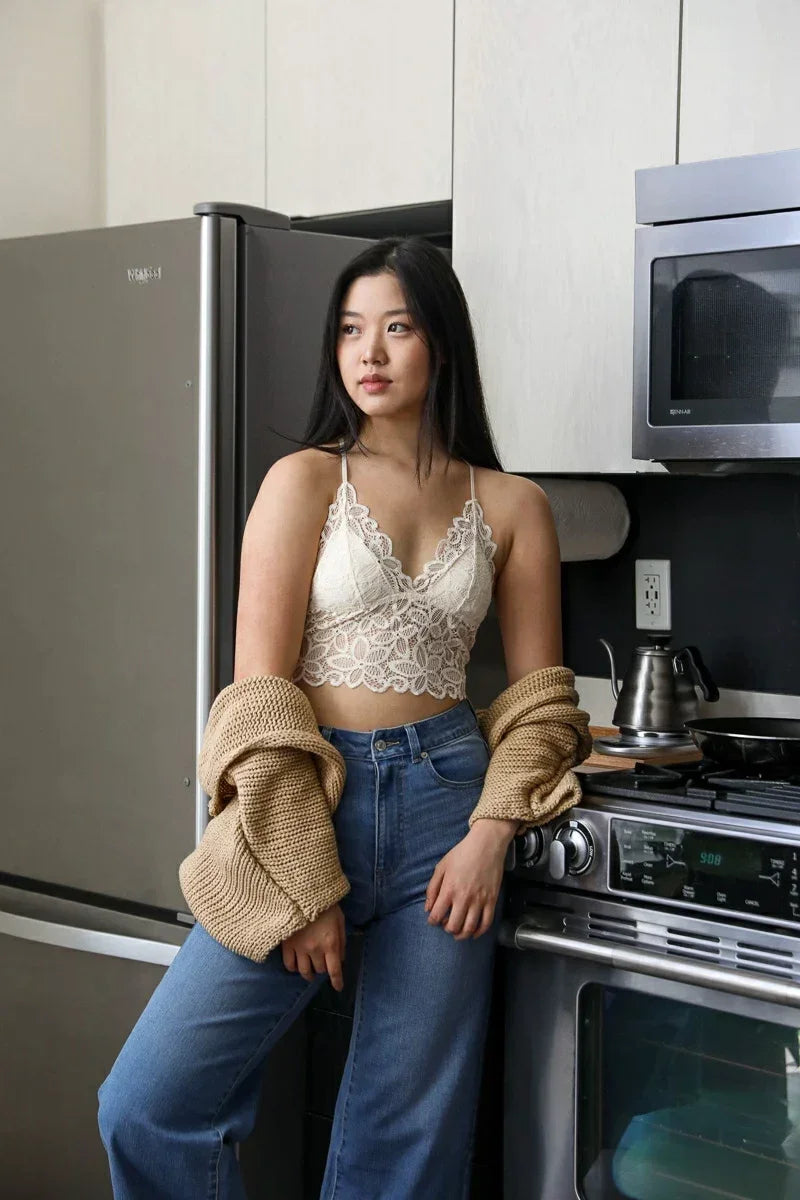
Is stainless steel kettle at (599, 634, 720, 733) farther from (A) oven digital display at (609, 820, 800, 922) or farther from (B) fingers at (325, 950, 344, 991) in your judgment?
(B) fingers at (325, 950, 344, 991)

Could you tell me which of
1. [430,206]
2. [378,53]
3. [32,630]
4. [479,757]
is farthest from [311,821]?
[378,53]

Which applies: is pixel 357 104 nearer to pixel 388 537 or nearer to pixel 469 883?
pixel 388 537

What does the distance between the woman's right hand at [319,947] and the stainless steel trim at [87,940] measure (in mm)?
469

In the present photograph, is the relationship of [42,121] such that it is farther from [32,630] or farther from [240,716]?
[240,716]

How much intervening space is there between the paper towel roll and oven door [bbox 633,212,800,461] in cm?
38

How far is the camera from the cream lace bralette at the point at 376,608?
5.02ft

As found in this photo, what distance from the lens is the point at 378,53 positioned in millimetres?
2156

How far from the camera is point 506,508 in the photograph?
166 centimetres

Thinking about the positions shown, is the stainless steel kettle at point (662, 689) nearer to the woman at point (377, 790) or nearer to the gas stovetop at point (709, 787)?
the gas stovetop at point (709, 787)

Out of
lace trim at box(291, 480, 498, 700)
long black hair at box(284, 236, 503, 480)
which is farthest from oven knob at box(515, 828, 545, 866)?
long black hair at box(284, 236, 503, 480)

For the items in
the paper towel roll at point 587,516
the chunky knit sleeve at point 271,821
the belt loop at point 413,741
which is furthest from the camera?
the paper towel roll at point 587,516

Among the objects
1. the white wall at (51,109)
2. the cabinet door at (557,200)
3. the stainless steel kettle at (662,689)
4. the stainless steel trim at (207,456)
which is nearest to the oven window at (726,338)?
the cabinet door at (557,200)

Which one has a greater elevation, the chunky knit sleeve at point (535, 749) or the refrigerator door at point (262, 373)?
the refrigerator door at point (262, 373)

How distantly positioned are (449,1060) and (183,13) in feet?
5.99
